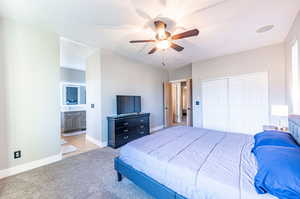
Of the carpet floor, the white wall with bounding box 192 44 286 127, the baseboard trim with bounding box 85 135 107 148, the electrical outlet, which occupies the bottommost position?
the carpet floor

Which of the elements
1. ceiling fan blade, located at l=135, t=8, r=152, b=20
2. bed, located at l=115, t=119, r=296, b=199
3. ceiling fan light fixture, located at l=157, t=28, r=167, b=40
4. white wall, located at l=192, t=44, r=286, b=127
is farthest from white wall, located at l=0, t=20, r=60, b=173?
white wall, located at l=192, t=44, r=286, b=127

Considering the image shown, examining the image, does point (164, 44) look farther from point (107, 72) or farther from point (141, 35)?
point (107, 72)

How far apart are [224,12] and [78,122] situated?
5.74 meters

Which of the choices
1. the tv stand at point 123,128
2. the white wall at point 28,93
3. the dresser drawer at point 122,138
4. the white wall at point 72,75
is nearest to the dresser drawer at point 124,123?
the tv stand at point 123,128

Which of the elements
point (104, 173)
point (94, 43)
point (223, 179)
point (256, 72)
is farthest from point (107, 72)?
point (256, 72)

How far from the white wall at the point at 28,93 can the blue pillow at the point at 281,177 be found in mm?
3515

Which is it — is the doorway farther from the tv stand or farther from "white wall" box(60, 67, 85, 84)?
"white wall" box(60, 67, 85, 84)

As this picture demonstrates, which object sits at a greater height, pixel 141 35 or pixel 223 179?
pixel 141 35

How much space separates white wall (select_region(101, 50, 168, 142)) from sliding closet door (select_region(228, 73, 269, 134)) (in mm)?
2727

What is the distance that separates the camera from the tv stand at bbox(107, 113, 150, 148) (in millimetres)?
3615

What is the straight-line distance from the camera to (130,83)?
181 inches

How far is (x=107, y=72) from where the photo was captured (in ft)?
12.9

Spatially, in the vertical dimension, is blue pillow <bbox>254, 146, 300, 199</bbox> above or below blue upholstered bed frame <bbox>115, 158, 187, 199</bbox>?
above

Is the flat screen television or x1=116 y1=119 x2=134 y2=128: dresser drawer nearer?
x1=116 y1=119 x2=134 y2=128: dresser drawer
